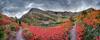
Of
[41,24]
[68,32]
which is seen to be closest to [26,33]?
[41,24]

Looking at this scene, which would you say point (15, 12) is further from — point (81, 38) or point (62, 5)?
point (81, 38)

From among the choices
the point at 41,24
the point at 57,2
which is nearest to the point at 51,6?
the point at 57,2

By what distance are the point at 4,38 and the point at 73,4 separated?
1635 mm

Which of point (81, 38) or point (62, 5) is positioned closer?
point (62, 5)

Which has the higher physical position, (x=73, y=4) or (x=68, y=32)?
(x=73, y=4)

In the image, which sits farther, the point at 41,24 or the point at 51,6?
the point at 41,24

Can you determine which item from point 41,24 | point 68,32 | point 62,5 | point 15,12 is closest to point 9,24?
point 41,24

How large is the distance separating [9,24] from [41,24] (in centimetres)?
43

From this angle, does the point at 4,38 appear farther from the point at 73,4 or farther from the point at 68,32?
the point at 73,4

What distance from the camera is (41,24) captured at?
4.52 meters

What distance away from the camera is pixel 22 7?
126 inches

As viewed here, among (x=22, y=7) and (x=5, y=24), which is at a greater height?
(x=22, y=7)

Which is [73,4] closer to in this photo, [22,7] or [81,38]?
[22,7]

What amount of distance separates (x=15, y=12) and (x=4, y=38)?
49.3 inches
